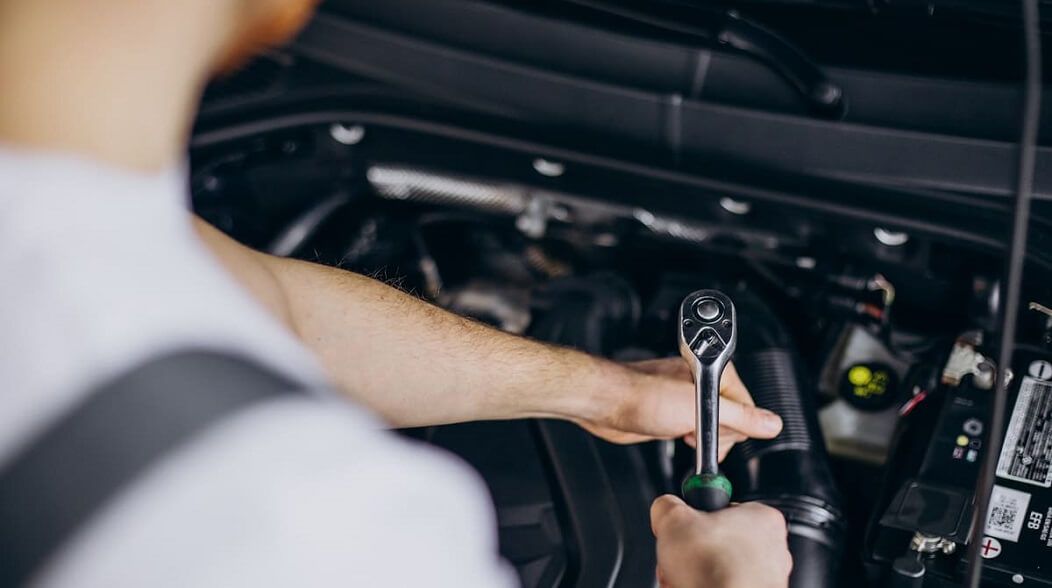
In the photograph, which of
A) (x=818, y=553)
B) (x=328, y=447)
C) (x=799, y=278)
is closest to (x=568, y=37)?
(x=799, y=278)

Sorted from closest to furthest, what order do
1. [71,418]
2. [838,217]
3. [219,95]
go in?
1. [71,418]
2. [838,217]
3. [219,95]

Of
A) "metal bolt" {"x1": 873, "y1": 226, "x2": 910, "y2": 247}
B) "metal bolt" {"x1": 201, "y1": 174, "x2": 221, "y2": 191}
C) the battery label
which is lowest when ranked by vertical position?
"metal bolt" {"x1": 201, "y1": 174, "x2": 221, "y2": 191}

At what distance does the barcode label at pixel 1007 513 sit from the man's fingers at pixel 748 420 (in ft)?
0.67

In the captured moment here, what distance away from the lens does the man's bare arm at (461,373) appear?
997 mm

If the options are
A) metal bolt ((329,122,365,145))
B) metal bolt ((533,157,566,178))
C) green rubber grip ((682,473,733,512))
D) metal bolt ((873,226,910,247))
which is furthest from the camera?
metal bolt ((329,122,365,145))

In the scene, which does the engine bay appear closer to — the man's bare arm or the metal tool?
the man's bare arm

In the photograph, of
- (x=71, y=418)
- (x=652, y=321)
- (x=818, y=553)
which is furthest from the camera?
(x=652, y=321)

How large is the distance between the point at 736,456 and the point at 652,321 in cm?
21

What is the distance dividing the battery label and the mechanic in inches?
22.4

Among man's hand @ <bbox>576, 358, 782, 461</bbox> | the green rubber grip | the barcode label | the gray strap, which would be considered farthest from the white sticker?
the gray strap

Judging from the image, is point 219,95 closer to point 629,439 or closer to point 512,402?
point 512,402

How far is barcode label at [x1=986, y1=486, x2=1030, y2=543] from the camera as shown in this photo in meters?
0.90

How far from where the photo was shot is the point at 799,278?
1.17 m

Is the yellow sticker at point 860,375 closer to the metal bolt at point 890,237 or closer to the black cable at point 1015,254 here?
the metal bolt at point 890,237
